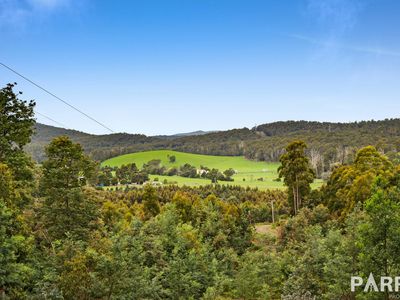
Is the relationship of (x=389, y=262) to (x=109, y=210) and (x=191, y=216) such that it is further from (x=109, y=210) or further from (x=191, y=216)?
(x=109, y=210)

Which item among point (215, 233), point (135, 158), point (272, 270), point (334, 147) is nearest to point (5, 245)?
point (272, 270)

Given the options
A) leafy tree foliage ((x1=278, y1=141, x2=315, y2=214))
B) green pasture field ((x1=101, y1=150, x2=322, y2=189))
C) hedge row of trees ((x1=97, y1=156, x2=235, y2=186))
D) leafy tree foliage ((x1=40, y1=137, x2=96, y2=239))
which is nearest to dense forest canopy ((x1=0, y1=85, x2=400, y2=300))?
leafy tree foliage ((x1=40, y1=137, x2=96, y2=239))

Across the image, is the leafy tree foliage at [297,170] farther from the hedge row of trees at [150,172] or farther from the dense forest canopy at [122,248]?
the hedge row of trees at [150,172]

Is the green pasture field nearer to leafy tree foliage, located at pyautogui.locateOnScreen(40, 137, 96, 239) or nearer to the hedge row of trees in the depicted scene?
the hedge row of trees

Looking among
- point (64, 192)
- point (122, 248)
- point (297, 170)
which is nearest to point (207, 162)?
point (297, 170)

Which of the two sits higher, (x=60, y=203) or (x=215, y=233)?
(x=60, y=203)

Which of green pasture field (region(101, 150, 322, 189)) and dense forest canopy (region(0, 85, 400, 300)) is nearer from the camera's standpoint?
dense forest canopy (region(0, 85, 400, 300))

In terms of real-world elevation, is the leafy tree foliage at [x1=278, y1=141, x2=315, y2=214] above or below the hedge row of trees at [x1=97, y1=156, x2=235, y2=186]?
above

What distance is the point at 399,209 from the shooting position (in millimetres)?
15344

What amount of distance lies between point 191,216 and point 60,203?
86.1ft

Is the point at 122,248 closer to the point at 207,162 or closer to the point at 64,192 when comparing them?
the point at 64,192

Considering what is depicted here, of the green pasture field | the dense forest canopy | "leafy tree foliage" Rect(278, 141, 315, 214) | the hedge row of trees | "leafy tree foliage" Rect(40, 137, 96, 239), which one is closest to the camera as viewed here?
the dense forest canopy

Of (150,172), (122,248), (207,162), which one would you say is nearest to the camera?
(122,248)

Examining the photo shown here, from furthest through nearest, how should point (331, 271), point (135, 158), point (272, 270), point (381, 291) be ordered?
point (135, 158) < point (272, 270) < point (331, 271) < point (381, 291)
